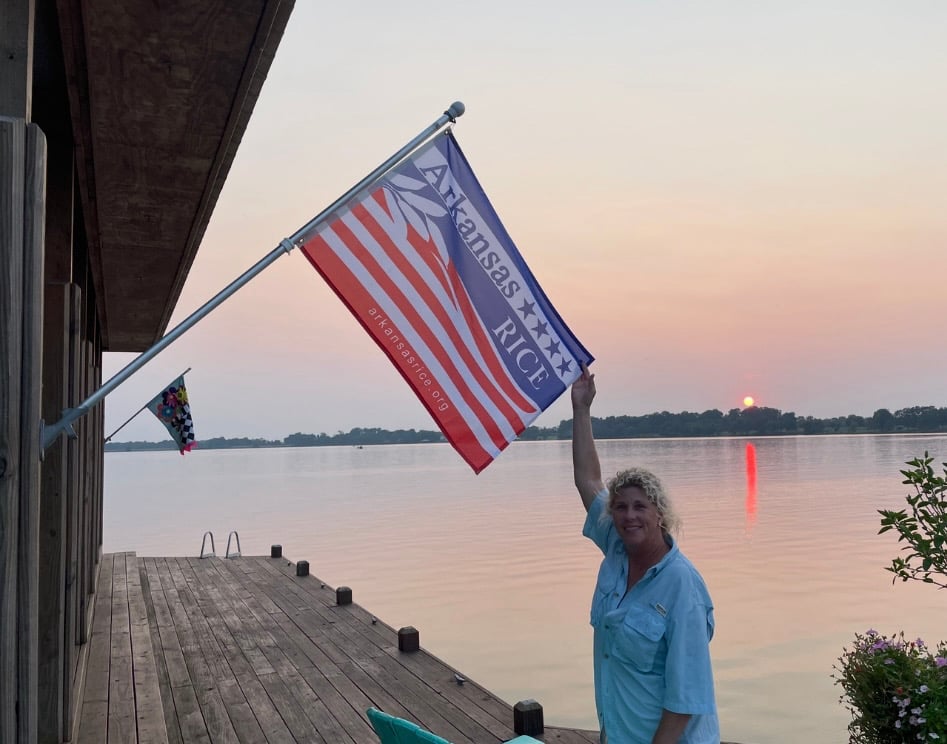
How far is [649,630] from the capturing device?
2.49m

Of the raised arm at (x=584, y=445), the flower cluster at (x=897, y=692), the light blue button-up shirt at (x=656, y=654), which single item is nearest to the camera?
the light blue button-up shirt at (x=656, y=654)

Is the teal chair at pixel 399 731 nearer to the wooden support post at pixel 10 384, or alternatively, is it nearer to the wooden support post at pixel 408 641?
the wooden support post at pixel 10 384

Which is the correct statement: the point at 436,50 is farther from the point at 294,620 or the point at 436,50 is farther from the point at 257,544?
the point at 257,544

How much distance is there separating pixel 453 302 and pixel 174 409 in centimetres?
1093

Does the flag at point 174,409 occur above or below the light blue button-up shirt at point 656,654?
above

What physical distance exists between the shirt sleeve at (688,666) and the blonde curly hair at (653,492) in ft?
0.97

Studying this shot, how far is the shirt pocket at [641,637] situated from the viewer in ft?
8.16

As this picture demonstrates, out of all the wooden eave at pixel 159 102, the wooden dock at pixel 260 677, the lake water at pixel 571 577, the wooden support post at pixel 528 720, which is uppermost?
the wooden eave at pixel 159 102

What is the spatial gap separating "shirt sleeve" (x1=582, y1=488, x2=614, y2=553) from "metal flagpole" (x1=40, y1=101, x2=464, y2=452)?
1.57 m

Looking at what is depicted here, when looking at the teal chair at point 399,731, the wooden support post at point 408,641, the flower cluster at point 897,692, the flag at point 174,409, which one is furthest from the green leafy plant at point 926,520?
the flag at point 174,409

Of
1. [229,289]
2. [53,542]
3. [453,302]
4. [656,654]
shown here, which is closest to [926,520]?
→ [656,654]

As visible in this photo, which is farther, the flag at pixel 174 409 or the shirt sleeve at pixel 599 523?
the flag at pixel 174 409

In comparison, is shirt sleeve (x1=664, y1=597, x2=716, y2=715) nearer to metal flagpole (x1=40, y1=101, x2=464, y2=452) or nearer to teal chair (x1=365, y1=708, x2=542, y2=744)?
teal chair (x1=365, y1=708, x2=542, y2=744)

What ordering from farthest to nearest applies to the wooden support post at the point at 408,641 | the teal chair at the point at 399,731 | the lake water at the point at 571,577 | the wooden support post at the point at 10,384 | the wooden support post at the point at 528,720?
the lake water at the point at 571,577 → the wooden support post at the point at 408,641 → the wooden support post at the point at 528,720 → the teal chair at the point at 399,731 → the wooden support post at the point at 10,384
